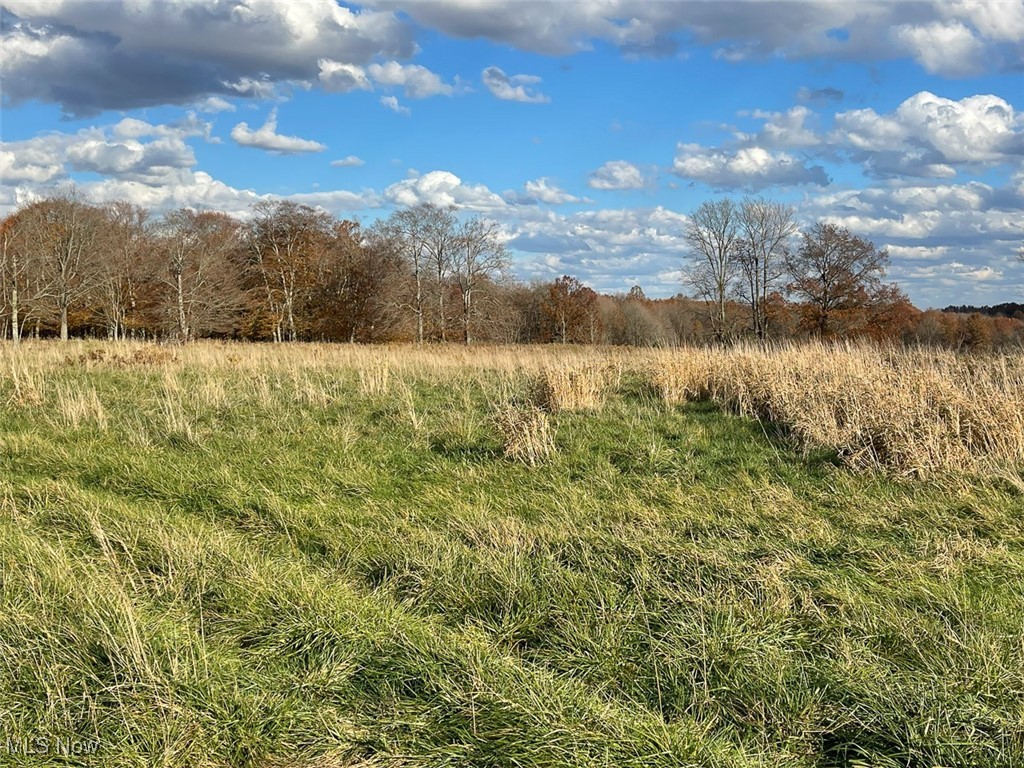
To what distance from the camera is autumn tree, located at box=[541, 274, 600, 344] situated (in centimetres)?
6219

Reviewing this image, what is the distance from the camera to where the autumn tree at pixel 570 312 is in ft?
204

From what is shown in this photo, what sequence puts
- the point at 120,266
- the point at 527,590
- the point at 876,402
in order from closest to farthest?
the point at 527,590
the point at 876,402
the point at 120,266

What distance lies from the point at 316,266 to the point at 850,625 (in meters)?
49.8

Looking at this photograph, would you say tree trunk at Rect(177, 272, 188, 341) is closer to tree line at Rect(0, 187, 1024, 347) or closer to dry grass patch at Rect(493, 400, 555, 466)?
tree line at Rect(0, 187, 1024, 347)

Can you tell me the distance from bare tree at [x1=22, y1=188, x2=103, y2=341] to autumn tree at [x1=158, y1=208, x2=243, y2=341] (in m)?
4.28

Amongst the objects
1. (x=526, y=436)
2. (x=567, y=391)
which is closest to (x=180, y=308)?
(x=567, y=391)

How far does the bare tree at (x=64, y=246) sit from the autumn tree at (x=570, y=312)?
3422 cm

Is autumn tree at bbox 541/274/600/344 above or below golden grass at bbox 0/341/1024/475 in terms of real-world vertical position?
above

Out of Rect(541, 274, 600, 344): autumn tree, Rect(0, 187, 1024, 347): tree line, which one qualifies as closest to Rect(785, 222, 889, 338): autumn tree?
Rect(0, 187, 1024, 347): tree line

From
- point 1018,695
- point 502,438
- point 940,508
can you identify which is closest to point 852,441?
point 940,508

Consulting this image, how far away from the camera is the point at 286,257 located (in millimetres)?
49188

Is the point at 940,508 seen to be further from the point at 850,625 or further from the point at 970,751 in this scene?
the point at 970,751

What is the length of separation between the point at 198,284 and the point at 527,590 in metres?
44.0

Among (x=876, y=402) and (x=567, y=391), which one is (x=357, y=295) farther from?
(x=876, y=402)
